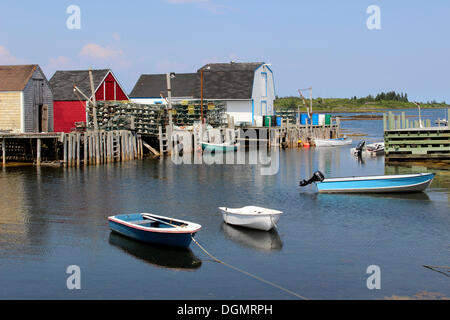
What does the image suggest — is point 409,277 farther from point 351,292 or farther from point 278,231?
point 278,231

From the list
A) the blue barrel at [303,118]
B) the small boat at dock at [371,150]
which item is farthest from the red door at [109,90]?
the blue barrel at [303,118]

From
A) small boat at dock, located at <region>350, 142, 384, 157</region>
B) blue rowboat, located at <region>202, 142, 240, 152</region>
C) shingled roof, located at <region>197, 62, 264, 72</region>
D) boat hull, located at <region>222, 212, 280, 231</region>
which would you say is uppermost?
shingled roof, located at <region>197, 62, 264, 72</region>

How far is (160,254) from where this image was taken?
744 inches

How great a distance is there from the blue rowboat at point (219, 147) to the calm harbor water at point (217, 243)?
59.9ft

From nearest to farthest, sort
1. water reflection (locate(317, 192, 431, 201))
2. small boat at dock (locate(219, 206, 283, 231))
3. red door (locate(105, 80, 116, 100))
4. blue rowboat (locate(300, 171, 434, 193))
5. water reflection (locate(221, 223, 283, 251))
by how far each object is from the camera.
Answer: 1. water reflection (locate(221, 223, 283, 251))
2. small boat at dock (locate(219, 206, 283, 231))
3. water reflection (locate(317, 192, 431, 201))
4. blue rowboat (locate(300, 171, 434, 193))
5. red door (locate(105, 80, 116, 100))

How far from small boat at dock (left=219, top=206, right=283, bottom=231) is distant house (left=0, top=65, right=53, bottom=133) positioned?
27.2 metres

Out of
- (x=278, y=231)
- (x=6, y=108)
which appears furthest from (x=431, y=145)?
(x=6, y=108)

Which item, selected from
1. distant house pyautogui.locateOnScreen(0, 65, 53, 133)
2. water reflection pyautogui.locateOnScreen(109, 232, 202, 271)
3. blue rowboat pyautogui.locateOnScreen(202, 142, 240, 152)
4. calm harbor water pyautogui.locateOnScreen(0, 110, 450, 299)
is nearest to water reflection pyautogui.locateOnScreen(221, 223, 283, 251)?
calm harbor water pyautogui.locateOnScreen(0, 110, 450, 299)

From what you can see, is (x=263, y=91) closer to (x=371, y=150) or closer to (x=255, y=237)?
(x=371, y=150)

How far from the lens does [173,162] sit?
Answer: 47594mm

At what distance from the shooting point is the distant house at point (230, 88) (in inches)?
2611

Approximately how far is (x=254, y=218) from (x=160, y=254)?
177 inches

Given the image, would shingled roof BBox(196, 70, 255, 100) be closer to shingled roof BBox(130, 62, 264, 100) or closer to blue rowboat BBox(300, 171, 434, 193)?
shingled roof BBox(130, 62, 264, 100)

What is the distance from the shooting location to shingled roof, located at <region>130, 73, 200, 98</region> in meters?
71.2
